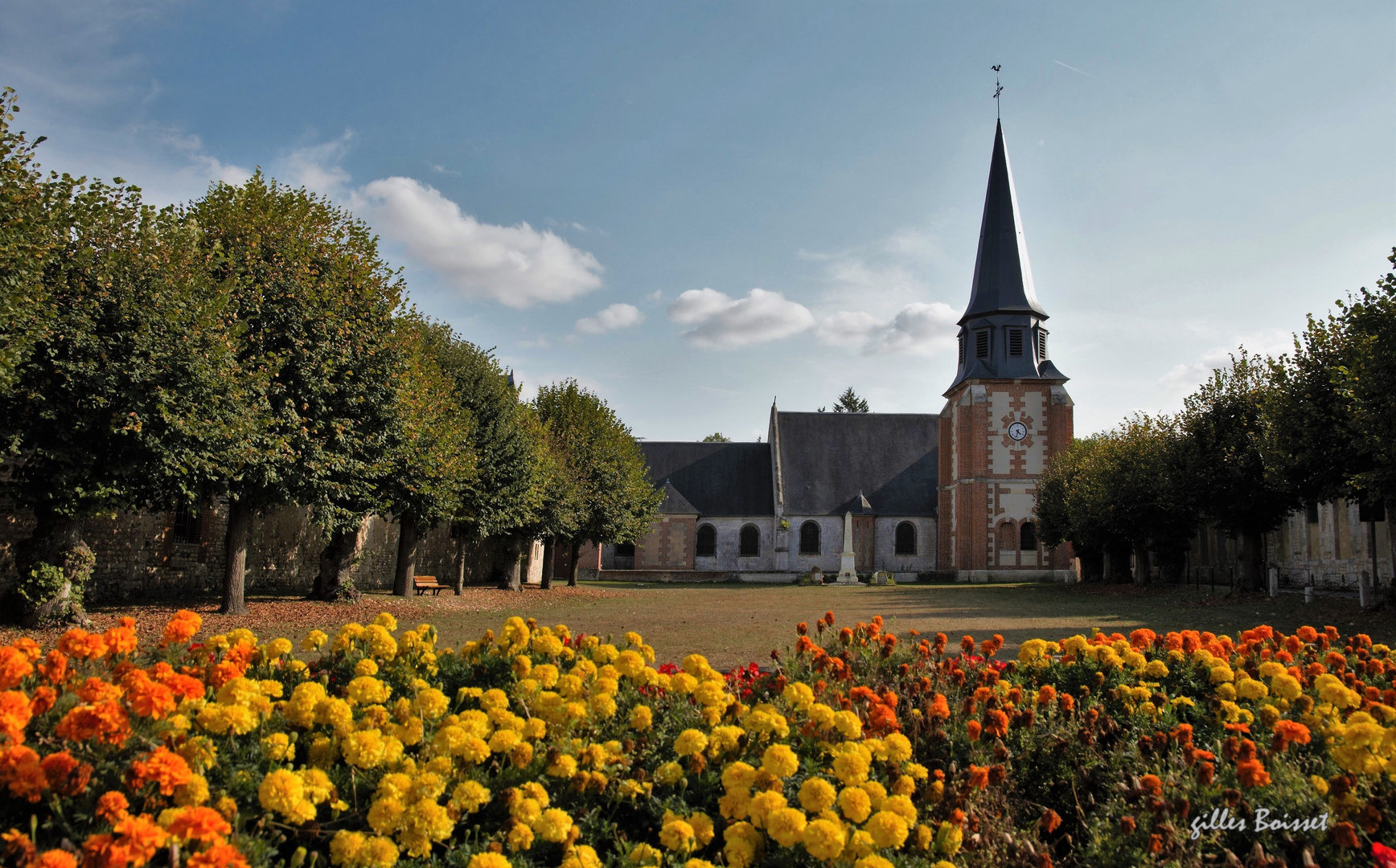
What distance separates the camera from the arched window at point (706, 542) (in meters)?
48.1

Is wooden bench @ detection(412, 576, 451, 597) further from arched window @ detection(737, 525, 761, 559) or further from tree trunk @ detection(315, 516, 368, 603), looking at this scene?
arched window @ detection(737, 525, 761, 559)

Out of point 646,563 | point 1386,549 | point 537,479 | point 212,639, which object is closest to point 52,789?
point 212,639

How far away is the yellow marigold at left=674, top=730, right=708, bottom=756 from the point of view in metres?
3.44

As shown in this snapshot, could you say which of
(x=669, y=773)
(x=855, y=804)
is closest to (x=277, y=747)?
(x=669, y=773)

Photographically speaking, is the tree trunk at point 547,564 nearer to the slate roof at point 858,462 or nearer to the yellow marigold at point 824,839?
the slate roof at point 858,462

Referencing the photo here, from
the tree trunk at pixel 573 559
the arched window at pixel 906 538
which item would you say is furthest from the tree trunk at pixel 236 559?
the arched window at pixel 906 538

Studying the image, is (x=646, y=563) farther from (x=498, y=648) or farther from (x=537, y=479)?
(x=498, y=648)

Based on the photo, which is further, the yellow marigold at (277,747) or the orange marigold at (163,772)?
the yellow marigold at (277,747)

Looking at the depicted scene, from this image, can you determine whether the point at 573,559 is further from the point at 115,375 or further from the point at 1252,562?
the point at 115,375

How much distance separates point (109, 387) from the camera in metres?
11.3

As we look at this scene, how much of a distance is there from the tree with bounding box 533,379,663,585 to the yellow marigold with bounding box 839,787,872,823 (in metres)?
26.4

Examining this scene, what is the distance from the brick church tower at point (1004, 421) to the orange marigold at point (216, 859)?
134ft
